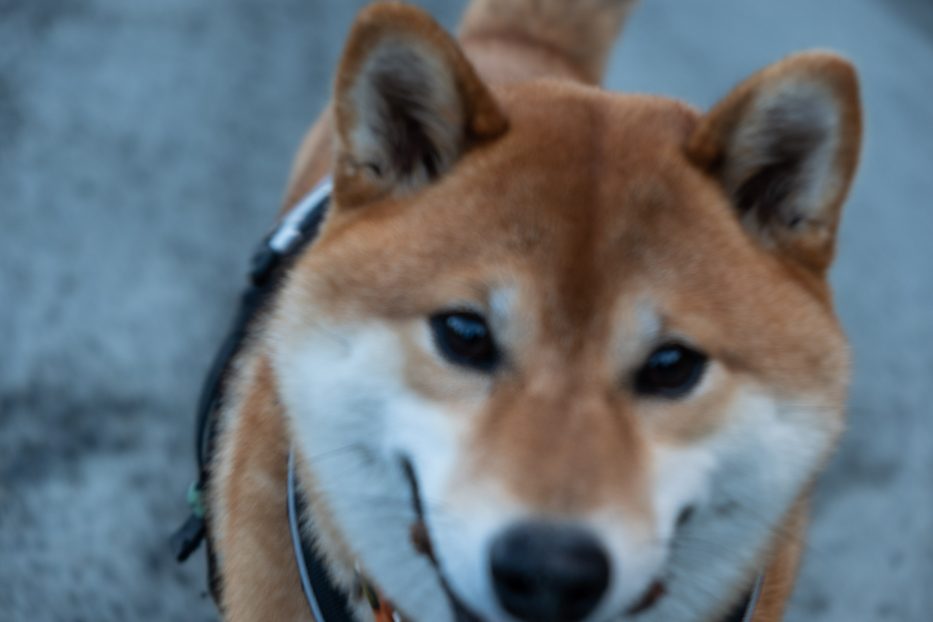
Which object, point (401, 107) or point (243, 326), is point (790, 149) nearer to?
point (401, 107)

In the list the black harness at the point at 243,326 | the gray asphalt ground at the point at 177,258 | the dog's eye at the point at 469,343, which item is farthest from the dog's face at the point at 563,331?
the gray asphalt ground at the point at 177,258

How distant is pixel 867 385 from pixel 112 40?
10.1ft

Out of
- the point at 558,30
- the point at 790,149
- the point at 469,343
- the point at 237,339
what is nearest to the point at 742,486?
the point at 469,343

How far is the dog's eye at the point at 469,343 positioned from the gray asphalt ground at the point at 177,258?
1.32 m

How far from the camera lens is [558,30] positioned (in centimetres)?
285

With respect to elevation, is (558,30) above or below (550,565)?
above

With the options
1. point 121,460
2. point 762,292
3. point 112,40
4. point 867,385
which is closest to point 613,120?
point 762,292

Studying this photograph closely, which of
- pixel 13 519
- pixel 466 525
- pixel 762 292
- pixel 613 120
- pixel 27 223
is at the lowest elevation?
pixel 13 519

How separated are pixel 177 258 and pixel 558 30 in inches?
54.4

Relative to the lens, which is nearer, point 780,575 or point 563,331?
point 563,331

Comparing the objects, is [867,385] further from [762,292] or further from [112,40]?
[112,40]

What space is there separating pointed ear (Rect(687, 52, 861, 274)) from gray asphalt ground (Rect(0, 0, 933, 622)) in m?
1.43

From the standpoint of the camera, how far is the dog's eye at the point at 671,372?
145 cm

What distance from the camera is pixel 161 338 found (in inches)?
115
